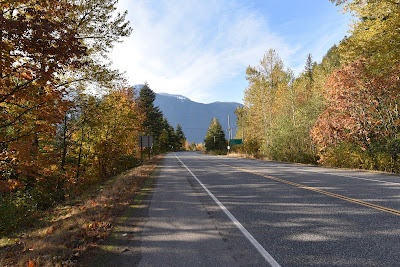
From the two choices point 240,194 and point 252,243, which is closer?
point 252,243

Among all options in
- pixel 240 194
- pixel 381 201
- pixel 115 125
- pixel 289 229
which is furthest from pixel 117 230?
pixel 115 125

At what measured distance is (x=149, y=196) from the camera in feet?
25.1

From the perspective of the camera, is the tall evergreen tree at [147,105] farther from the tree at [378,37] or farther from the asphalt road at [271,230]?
the asphalt road at [271,230]

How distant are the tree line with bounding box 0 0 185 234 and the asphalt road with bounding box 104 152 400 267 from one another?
4.44 metres

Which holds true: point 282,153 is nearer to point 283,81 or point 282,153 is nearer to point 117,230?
point 283,81

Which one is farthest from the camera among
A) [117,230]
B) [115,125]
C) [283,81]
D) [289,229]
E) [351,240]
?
[283,81]

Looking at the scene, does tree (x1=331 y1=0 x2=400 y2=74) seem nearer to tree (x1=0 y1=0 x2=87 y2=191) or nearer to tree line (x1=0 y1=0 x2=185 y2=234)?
tree line (x1=0 y1=0 x2=185 y2=234)

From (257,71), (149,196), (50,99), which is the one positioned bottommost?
(149,196)

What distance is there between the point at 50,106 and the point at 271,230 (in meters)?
7.45

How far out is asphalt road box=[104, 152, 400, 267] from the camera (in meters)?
3.19

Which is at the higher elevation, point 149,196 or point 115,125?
point 115,125

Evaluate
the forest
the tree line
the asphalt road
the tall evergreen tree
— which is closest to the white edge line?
the asphalt road

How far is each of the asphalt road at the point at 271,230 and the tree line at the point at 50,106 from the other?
4.44 meters

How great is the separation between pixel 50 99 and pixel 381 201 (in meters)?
10.2
